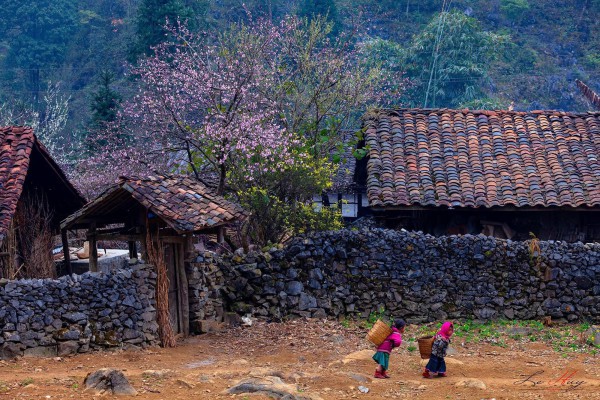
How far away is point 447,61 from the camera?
44406mm

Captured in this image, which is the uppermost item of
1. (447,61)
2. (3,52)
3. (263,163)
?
(3,52)

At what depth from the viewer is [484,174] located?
2059 cm

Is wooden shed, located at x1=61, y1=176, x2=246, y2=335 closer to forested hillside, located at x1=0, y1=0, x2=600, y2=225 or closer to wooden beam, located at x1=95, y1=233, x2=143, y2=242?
wooden beam, located at x1=95, y1=233, x2=143, y2=242

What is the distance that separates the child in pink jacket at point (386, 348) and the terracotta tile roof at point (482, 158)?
6.84 m

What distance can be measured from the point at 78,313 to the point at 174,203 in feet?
9.11

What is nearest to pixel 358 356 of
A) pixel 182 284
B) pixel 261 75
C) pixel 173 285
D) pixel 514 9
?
pixel 182 284

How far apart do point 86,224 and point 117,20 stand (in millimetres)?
45205

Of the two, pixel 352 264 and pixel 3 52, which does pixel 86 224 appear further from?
pixel 3 52

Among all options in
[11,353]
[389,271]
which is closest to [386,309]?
[389,271]

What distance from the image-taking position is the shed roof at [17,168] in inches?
607

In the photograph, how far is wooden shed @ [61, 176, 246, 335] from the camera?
14438 millimetres

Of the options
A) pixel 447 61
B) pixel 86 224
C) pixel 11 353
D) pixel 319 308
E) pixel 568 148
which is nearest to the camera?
pixel 11 353

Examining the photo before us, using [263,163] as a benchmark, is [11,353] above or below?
below

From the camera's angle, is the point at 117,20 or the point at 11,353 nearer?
the point at 11,353
